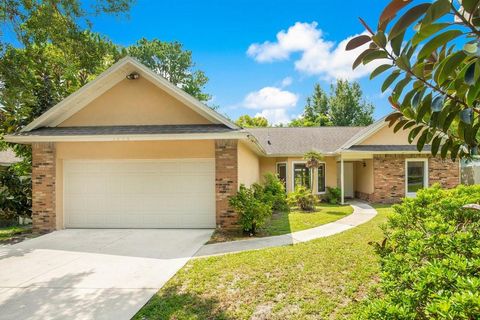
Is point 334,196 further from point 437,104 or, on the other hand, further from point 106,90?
point 437,104

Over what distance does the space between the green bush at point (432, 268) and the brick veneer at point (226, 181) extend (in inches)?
223

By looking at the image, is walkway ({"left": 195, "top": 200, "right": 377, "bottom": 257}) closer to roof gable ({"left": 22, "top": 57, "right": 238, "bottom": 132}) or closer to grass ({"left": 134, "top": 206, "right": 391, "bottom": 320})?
grass ({"left": 134, "top": 206, "right": 391, "bottom": 320})

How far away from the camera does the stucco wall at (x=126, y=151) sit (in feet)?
34.8

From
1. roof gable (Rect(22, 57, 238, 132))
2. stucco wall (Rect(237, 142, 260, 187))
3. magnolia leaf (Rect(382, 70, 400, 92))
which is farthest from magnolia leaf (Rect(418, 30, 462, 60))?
stucco wall (Rect(237, 142, 260, 187))

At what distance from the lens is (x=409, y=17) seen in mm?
1455

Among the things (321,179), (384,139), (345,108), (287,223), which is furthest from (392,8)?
(345,108)

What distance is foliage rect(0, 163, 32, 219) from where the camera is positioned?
12.6 meters

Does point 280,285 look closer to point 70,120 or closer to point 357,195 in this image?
→ point 70,120

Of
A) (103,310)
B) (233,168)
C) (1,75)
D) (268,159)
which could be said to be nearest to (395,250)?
(103,310)

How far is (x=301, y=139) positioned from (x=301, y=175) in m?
3.33

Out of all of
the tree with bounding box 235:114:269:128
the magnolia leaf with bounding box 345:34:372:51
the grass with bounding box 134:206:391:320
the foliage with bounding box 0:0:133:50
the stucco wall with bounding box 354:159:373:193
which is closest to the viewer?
the magnolia leaf with bounding box 345:34:372:51

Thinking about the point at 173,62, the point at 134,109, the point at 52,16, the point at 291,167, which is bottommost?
the point at 291,167

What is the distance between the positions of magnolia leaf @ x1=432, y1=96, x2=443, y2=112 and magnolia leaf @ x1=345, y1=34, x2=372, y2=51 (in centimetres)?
59

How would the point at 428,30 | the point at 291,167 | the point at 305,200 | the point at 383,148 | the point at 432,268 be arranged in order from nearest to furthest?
the point at 428,30 → the point at 432,268 → the point at 305,200 → the point at 383,148 → the point at 291,167
